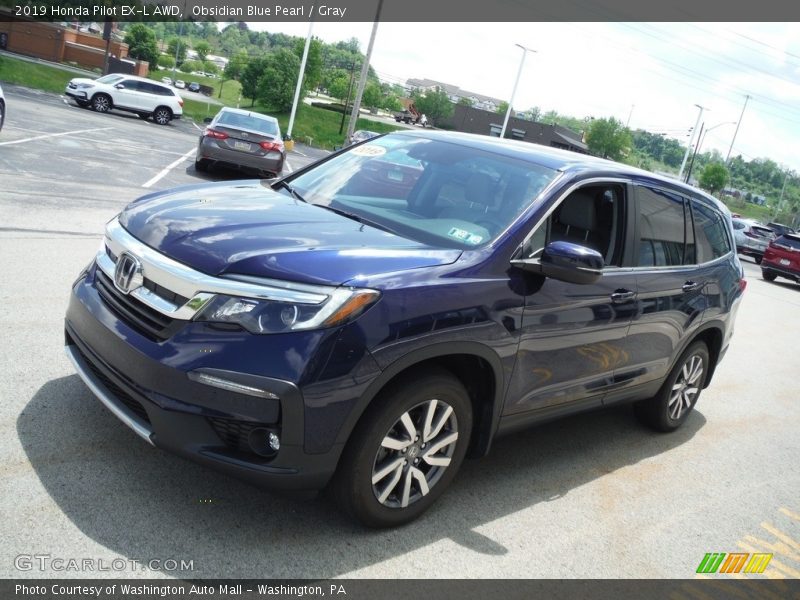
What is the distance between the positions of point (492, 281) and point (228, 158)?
43.1 feet

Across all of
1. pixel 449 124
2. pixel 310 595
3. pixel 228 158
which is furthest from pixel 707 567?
pixel 449 124

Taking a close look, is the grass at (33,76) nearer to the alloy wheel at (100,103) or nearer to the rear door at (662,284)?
the alloy wheel at (100,103)

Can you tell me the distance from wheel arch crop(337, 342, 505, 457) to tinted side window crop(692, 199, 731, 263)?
250 centimetres

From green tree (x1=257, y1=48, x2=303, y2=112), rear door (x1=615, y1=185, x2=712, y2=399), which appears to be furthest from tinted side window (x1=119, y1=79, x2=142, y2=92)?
green tree (x1=257, y1=48, x2=303, y2=112)

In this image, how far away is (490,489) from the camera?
4434 mm

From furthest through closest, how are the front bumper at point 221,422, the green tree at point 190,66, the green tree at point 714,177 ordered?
the green tree at point 190,66 < the green tree at point 714,177 < the front bumper at point 221,422

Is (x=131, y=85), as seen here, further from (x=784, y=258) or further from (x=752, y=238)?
(x=752, y=238)

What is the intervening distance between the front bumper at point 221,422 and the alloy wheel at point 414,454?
1.10ft

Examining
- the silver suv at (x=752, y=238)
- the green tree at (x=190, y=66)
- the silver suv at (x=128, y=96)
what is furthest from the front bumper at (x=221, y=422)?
the green tree at (x=190, y=66)

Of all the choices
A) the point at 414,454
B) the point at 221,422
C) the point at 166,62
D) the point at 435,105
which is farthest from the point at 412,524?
the point at 166,62

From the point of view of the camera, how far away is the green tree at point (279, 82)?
70812 mm

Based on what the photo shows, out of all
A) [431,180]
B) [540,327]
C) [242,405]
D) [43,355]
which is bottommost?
[43,355]

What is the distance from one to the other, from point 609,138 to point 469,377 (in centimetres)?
12690

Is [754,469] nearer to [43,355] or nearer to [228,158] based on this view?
[43,355]
